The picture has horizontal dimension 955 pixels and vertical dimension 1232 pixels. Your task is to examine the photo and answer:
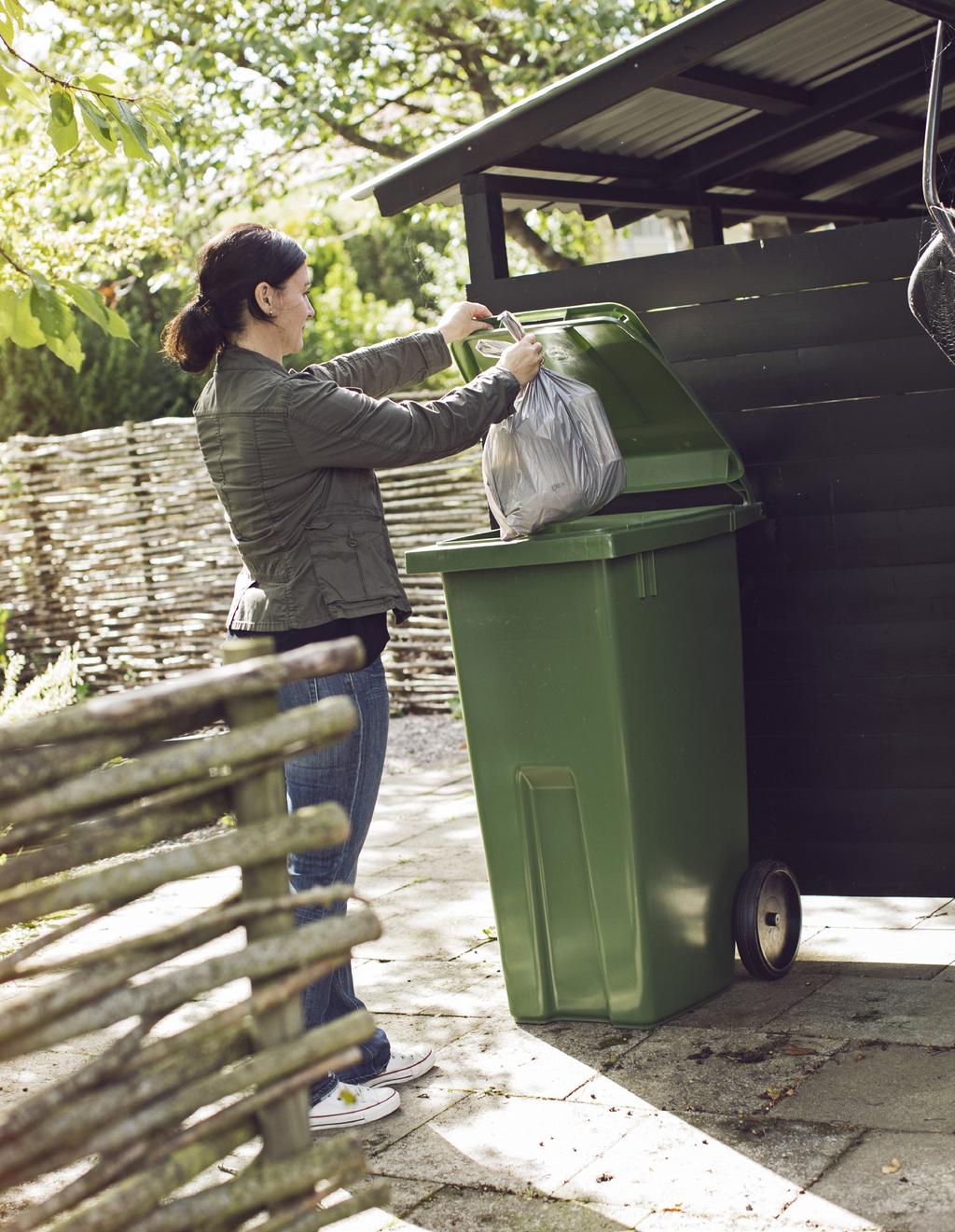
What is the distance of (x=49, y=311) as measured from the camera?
150 inches

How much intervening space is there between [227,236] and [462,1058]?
2.02 m

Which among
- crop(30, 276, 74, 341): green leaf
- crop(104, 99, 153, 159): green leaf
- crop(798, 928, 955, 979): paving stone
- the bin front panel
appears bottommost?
crop(798, 928, 955, 979): paving stone

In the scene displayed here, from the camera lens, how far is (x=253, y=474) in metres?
3.26

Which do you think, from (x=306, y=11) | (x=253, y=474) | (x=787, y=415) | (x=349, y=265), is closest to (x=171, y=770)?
(x=253, y=474)

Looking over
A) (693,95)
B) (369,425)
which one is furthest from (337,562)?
(693,95)

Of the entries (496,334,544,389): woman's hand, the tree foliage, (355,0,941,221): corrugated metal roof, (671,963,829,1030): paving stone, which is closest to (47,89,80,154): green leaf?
the tree foliage

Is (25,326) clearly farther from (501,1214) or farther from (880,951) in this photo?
(880,951)

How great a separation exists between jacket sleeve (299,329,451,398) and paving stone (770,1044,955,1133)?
6.16ft

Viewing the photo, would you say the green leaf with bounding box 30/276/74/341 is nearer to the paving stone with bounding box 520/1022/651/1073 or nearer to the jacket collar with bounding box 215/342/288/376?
the jacket collar with bounding box 215/342/288/376

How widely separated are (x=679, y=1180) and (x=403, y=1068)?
865 millimetres

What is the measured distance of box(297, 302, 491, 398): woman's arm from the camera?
12.1ft

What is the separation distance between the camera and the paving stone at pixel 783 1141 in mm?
2896

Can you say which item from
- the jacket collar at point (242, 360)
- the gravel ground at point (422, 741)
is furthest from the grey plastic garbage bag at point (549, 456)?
the gravel ground at point (422, 741)

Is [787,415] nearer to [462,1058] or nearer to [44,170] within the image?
[462,1058]
